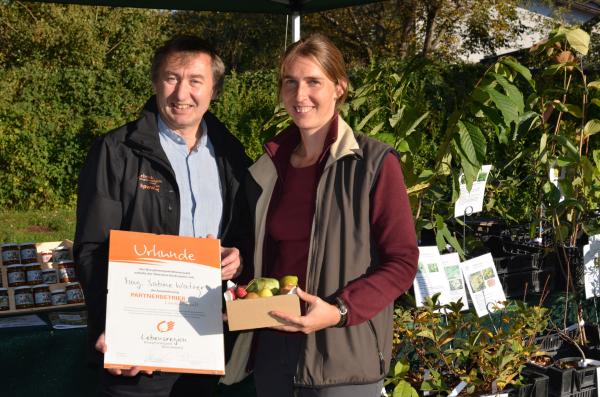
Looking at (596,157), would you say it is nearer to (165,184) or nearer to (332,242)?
(332,242)

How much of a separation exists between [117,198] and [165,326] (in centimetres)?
34

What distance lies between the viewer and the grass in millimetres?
6996

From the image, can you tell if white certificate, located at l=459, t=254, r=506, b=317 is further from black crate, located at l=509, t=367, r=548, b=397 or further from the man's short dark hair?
the man's short dark hair

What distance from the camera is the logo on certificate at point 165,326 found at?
1638mm

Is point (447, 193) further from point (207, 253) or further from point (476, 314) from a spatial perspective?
point (207, 253)

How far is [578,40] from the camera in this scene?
2561 mm

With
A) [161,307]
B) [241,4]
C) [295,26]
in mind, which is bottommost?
[161,307]

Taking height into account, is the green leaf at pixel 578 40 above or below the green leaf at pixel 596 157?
above

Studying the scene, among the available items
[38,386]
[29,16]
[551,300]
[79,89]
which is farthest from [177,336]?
[29,16]

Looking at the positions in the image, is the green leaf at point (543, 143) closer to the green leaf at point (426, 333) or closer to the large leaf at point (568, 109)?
the large leaf at point (568, 109)

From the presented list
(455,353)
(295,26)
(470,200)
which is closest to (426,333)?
(455,353)

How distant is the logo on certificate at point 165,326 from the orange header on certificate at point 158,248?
0.15m

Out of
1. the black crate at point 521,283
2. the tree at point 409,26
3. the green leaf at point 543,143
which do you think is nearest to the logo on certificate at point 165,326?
the green leaf at point 543,143

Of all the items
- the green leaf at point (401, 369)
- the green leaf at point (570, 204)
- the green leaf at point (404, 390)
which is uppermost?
the green leaf at point (570, 204)
